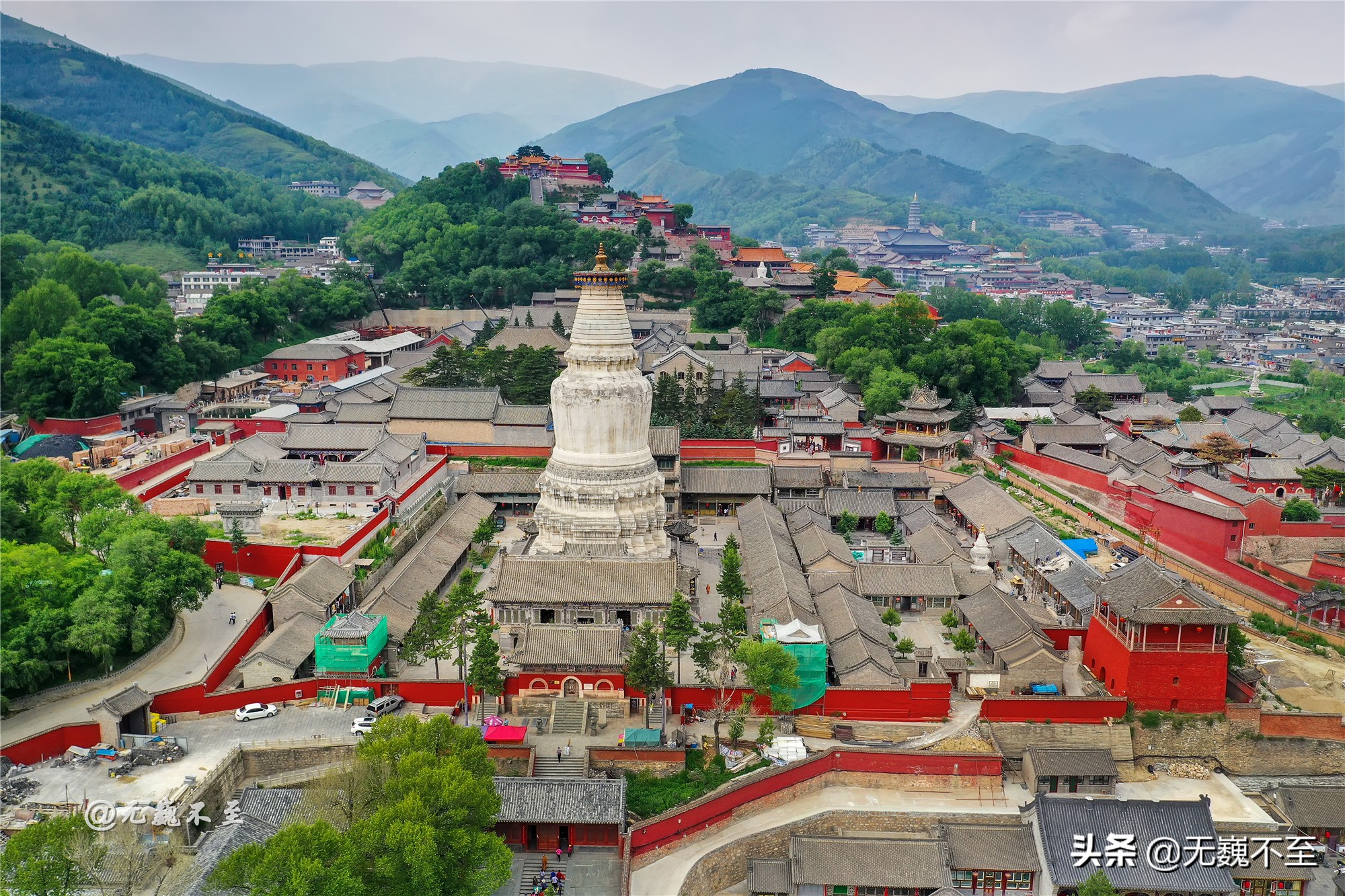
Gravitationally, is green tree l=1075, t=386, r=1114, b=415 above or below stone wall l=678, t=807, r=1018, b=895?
above

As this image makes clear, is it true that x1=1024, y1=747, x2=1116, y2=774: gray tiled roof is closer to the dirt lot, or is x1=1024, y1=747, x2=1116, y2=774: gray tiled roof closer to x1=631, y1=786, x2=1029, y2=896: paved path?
x1=631, y1=786, x2=1029, y2=896: paved path

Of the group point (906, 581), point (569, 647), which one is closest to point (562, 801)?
point (569, 647)

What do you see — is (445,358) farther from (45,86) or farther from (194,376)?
(45,86)

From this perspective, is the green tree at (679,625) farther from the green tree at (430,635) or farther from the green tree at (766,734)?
the green tree at (430,635)

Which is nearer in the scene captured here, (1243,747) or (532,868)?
(532,868)

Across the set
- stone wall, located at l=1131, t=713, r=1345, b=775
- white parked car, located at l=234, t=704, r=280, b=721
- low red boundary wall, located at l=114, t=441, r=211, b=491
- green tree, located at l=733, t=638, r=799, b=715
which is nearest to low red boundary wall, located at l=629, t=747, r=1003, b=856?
green tree, located at l=733, t=638, r=799, b=715

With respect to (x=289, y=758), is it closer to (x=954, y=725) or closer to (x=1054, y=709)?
(x=954, y=725)

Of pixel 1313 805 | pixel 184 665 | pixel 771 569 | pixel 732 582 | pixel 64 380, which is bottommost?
pixel 1313 805
